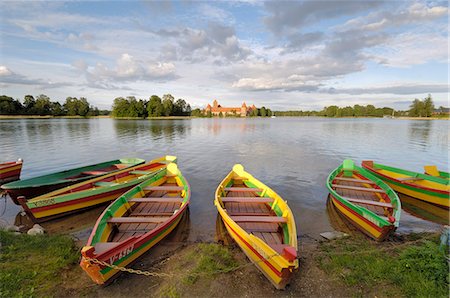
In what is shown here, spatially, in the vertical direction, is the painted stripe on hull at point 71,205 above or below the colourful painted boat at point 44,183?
below

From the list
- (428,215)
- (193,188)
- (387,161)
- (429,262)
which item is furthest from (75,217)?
(387,161)

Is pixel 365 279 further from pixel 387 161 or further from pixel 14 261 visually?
pixel 387 161

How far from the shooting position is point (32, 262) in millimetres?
5348

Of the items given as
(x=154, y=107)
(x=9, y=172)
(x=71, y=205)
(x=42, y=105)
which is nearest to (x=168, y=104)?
(x=154, y=107)

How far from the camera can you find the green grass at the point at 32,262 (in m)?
4.53

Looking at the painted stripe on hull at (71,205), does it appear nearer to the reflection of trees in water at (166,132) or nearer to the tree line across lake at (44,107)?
the reflection of trees in water at (166,132)

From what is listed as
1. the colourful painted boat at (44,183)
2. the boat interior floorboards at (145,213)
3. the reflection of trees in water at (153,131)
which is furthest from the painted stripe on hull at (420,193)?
the reflection of trees in water at (153,131)

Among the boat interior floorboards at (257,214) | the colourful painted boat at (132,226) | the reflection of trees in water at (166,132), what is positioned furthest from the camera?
the reflection of trees in water at (166,132)

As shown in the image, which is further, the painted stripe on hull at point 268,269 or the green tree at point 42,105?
the green tree at point 42,105

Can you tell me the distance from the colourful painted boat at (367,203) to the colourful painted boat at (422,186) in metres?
1.82

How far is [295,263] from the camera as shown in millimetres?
4312

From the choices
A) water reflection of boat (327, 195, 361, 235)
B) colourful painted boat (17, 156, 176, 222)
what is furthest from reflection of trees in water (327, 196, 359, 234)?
colourful painted boat (17, 156, 176, 222)

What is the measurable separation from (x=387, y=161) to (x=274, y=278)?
65.2 ft

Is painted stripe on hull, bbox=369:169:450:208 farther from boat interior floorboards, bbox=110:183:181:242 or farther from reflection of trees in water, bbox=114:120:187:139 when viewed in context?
reflection of trees in water, bbox=114:120:187:139
